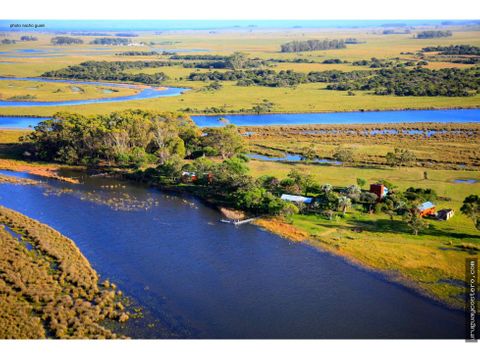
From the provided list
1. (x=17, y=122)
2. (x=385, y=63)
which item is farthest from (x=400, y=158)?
(x=385, y=63)

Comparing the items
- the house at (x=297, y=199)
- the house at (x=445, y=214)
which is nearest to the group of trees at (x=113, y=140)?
the house at (x=297, y=199)

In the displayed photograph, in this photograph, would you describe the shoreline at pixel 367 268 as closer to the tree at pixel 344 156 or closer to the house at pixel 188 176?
the house at pixel 188 176

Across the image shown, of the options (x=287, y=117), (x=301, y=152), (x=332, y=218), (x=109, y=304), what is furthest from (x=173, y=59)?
(x=109, y=304)

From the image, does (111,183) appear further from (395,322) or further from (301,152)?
(395,322)

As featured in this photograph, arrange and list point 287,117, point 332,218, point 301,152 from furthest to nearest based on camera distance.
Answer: point 287,117 → point 301,152 → point 332,218

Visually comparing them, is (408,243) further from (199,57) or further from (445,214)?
(199,57)

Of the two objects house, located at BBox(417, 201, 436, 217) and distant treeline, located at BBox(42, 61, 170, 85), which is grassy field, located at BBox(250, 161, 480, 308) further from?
distant treeline, located at BBox(42, 61, 170, 85)
